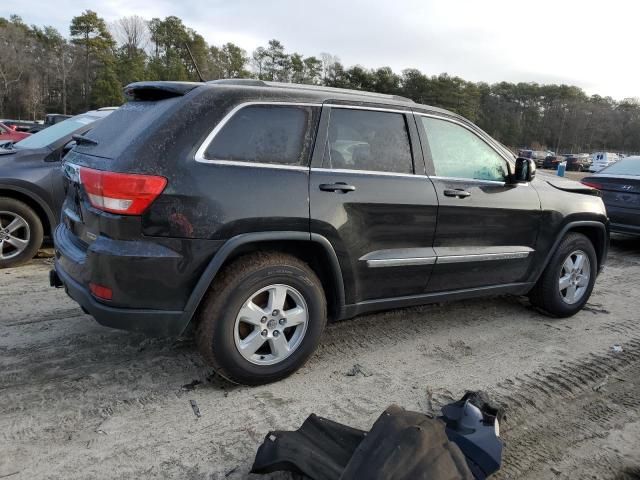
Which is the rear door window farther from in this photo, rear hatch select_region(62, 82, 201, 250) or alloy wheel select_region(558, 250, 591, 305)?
alloy wheel select_region(558, 250, 591, 305)

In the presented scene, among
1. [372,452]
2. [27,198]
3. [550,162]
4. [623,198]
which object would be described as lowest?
[550,162]

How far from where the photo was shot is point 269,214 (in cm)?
290

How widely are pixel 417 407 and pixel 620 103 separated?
395 ft

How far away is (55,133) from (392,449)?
569 cm

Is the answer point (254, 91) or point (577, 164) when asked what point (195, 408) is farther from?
point (577, 164)

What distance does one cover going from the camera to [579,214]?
4562mm

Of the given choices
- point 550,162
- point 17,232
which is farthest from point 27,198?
point 550,162

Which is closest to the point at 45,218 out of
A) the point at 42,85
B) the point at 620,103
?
the point at 42,85

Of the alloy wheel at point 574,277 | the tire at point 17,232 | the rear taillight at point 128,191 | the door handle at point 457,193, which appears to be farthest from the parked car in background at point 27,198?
the alloy wheel at point 574,277

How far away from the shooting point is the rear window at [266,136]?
2.87m

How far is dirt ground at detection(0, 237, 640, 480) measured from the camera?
97.3 inches

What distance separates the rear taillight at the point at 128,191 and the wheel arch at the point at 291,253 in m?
0.48

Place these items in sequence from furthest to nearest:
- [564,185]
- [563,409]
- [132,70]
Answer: [132,70], [564,185], [563,409]

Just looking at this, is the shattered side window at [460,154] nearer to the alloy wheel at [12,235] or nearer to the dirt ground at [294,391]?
the dirt ground at [294,391]
